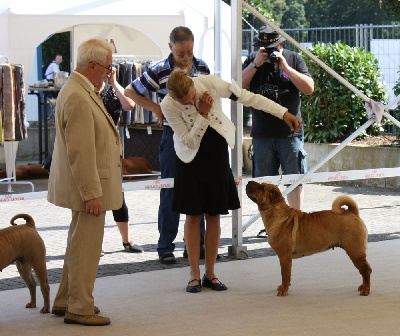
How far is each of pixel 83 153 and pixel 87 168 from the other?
0.31 feet

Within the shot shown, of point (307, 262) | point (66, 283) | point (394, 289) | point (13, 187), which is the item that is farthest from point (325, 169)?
point (66, 283)

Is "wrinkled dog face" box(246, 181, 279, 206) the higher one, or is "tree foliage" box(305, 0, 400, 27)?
"tree foliage" box(305, 0, 400, 27)

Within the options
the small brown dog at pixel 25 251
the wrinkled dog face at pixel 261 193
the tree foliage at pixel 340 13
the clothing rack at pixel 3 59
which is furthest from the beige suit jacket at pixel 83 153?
the tree foliage at pixel 340 13

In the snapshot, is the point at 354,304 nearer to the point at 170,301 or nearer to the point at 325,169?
the point at 170,301

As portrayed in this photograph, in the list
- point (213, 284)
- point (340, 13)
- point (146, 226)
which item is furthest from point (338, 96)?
point (340, 13)

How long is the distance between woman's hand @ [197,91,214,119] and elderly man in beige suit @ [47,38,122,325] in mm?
1007

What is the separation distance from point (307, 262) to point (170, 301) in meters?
1.81

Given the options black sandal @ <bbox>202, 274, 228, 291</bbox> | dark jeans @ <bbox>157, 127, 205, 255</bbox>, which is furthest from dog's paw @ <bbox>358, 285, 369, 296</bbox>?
dark jeans @ <bbox>157, 127, 205, 255</bbox>

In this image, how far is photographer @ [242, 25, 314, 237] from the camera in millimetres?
8773

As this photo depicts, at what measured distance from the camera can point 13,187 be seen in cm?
1413

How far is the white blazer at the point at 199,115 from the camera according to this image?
6973 mm

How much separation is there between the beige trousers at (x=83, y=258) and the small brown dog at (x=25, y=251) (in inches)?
12.9

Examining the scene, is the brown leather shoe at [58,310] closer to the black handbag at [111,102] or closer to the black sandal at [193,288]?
the black sandal at [193,288]

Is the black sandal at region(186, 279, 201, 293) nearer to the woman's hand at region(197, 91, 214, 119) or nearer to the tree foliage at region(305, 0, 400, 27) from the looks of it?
the woman's hand at region(197, 91, 214, 119)
